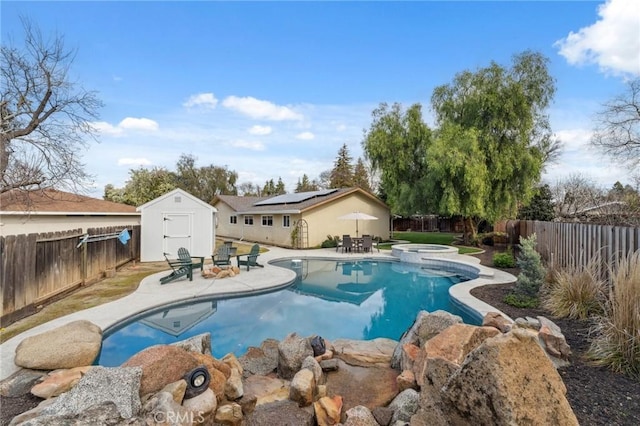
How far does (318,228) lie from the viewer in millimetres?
21062

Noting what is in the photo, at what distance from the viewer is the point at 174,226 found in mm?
15242

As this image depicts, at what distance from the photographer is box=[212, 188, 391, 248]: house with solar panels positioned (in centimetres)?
2056

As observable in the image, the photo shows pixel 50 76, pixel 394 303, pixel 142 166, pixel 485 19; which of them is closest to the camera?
pixel 394 303

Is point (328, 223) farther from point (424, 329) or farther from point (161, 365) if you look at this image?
point (161, 365)

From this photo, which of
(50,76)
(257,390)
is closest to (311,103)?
(50,76)

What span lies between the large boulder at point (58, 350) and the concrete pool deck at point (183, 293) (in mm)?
207

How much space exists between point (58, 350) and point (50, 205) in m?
11.4

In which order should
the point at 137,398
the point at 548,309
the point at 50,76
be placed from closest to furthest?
the point at 137,398 → the point at 548,309 → the point at 50,76

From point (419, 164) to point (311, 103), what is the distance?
330 inches

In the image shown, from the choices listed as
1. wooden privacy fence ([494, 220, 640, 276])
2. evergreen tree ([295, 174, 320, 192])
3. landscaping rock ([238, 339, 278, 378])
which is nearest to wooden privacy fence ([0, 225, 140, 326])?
landscaping rock ([238, 339, 278, 378])

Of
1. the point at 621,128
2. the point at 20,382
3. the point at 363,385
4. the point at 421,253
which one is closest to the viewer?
the point at 20,382

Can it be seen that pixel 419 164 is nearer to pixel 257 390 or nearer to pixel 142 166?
pixel 257 390

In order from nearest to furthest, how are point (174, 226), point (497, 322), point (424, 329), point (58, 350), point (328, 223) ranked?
point (58, 350) < point (424, 329) < point (497, 322) < point (174, 226) < point (328, 223)

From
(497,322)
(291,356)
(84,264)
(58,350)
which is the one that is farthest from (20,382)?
(497,322)
